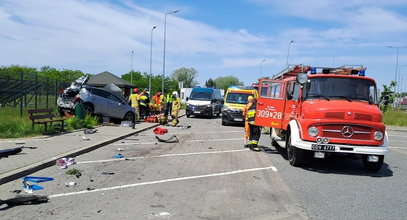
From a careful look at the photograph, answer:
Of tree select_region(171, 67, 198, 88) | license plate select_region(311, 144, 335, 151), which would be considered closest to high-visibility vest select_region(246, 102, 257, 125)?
license plate select_region(311, 144, 335, 151)

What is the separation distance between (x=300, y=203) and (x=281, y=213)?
2.36 ft

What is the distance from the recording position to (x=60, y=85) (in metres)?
23.5

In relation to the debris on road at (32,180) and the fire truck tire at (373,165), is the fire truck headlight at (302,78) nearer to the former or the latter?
the fire truck tire at (373,165)

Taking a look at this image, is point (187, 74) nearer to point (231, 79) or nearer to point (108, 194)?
point (231, 79)

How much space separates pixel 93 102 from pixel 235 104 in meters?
8.23

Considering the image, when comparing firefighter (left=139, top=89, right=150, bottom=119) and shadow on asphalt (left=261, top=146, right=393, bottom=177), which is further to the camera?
firefighter (left=139, top=89, right=150, bottom=119)

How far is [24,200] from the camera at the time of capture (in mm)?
5363

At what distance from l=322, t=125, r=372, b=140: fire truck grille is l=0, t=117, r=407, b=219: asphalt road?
0.90 m

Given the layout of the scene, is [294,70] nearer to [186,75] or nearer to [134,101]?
[134,101]

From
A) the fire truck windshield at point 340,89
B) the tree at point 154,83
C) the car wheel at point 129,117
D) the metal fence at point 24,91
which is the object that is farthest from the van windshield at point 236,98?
the tree at point 154,83

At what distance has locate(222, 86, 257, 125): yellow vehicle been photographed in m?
21.4

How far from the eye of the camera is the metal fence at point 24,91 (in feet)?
60.6

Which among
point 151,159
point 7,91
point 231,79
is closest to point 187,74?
point 231,79

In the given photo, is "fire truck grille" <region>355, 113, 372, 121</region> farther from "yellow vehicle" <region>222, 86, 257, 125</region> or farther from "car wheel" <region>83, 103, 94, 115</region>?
"yellow vehicle" <region>222, 86, 257, 125</region>
